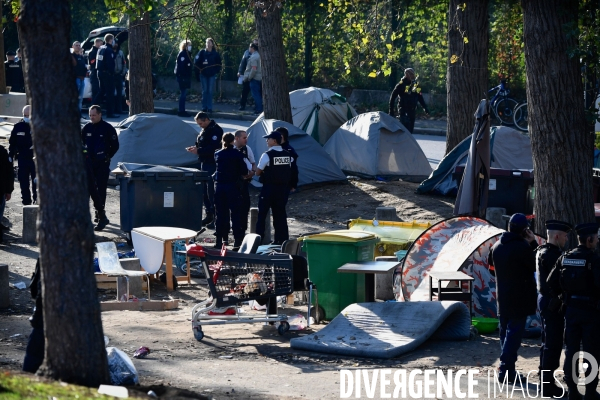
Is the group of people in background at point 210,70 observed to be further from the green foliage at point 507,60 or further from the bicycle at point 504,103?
the green foliage at point 507,60

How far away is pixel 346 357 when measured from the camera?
9227mm

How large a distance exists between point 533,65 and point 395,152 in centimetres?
821

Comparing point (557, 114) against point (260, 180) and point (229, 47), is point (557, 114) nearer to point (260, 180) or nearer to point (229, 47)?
point (260, 180)

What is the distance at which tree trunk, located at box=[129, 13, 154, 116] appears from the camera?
21031 mm

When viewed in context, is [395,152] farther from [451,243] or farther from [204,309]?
[204,309]

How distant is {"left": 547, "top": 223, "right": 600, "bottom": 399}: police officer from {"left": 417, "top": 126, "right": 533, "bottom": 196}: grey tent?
901cm

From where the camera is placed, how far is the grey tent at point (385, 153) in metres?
19.0

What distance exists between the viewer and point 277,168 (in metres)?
13.9

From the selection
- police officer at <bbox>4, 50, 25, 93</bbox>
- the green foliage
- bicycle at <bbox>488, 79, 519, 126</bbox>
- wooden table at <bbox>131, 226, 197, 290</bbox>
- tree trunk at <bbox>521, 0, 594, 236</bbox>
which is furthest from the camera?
police officer at <bbox>4, 50, 25, 93</bbox>

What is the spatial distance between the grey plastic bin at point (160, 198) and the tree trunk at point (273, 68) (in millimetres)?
4848

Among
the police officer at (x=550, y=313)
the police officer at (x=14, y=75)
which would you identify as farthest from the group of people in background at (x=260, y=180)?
the police officer at (x=14, y=75)

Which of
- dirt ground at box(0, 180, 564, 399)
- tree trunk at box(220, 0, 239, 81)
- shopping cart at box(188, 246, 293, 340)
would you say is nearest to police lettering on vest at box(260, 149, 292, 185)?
dirt ground at box(0, 180, 564, 399)

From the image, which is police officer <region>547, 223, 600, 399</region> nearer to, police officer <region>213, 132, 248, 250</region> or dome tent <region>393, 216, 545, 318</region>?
dome tent <region>393, 216, 545, 318</region>

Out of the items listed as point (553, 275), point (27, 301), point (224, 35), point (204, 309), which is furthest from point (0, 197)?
point (224, 35)
